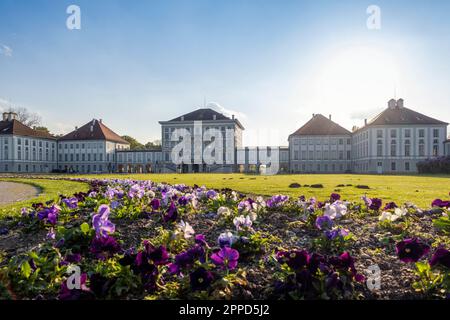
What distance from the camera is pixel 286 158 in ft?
249

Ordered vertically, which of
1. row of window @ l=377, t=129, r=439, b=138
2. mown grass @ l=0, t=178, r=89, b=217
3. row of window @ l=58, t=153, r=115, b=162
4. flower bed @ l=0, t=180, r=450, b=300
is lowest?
Result: mown grass @ l=0, t=178, r=89, b=217

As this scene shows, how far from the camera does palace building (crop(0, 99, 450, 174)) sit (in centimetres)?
6169

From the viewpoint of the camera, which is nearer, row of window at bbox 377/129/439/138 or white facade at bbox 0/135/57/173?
row of window at bbox 377/129/439/138

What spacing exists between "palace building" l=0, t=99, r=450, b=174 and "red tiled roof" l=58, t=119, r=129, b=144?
251 mm

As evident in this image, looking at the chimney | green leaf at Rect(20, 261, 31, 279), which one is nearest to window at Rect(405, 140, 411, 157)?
the chimney

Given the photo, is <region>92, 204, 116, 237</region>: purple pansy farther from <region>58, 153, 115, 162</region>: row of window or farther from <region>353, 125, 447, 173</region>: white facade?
<region>58, 153, 115, 162</region>: row of window

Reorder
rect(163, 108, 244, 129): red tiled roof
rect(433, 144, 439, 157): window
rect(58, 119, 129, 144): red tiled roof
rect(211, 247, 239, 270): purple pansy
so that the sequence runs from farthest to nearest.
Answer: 1. rect(58, 119, 129, 144): red tiled roof
2. rect(163, 108, 244, 129): red tiled roof
3. rect(433, 144, 439, 157): window
4. rect(211, 247, 239, 270): purple pansy

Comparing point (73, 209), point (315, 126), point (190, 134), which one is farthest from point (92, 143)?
point (73, 209)

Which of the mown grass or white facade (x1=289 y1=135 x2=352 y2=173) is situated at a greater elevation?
white facade (x1=289 y1=135 x2=352 y2=173)

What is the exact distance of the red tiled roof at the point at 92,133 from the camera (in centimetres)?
8300

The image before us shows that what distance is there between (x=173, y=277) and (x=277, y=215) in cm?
258

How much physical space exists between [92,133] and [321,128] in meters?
55.7

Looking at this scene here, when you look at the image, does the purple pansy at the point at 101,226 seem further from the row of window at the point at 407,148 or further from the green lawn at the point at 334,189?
the row of window at the point at 407,148

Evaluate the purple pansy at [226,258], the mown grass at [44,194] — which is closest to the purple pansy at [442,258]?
the purple pansy at [226,258]
